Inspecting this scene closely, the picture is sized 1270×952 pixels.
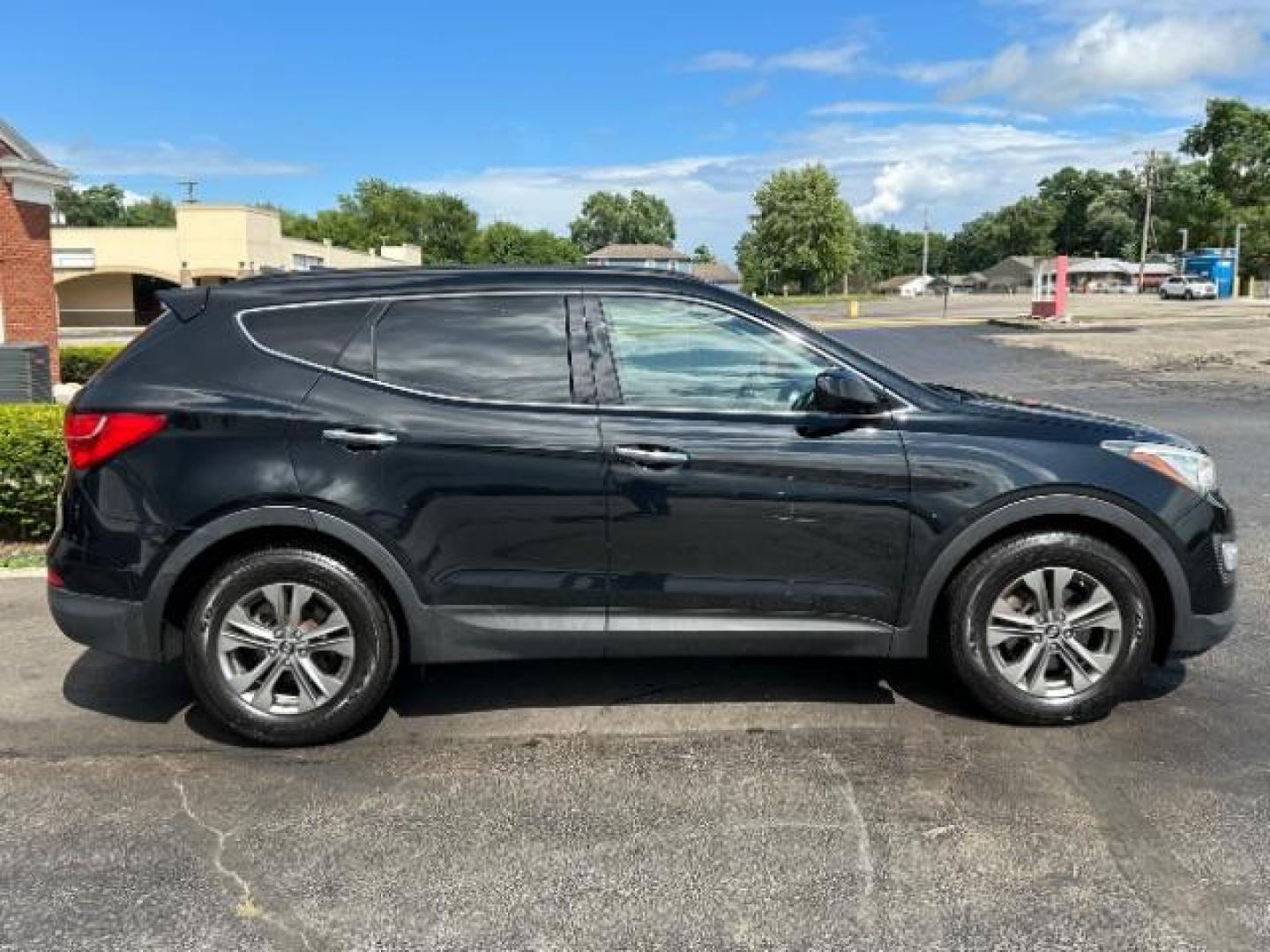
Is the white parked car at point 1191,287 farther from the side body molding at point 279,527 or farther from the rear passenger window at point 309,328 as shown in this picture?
the side body molding at point 279,527

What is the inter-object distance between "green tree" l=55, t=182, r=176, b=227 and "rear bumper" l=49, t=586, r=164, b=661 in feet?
368

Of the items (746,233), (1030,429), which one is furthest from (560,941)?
(746,233)

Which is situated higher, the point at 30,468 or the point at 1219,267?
the point at 1219,267

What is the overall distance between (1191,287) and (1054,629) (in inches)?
2872

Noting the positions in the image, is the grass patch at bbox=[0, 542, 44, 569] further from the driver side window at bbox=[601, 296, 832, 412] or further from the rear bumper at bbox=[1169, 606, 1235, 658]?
the rear bumper at bbox=[1169, 606, 1235, 658]

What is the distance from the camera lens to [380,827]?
3322 millimetres

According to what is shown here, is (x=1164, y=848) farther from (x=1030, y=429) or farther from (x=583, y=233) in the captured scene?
(x=583, y=233)

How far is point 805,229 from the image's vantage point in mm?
104750

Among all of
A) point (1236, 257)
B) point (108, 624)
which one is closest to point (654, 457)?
point (108, 624)

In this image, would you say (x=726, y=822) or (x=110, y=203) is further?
(x=110, y=203)

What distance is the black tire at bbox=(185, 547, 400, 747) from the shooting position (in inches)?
150

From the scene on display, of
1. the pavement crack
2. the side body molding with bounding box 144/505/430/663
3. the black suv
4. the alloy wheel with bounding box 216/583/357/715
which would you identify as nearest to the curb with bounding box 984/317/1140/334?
the black suv

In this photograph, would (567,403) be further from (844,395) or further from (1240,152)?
(1240,152)

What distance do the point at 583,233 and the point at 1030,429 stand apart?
458 ft
